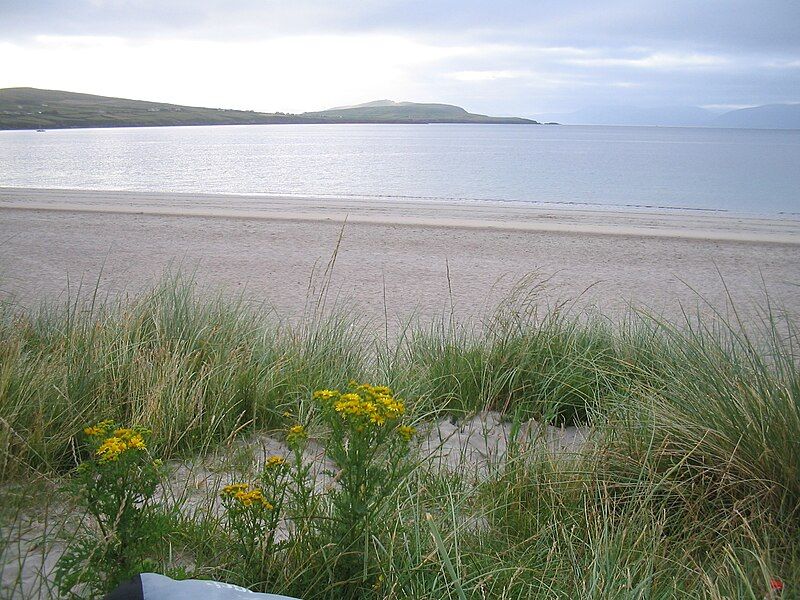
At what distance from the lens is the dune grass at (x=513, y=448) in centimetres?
243

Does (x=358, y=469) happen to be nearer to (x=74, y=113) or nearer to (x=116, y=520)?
(x=116, y=520)

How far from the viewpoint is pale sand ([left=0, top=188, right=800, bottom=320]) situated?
864 cm

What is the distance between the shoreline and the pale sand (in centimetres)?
7

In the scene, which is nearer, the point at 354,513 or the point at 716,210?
the point at 354,513

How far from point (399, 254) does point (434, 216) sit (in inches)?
237

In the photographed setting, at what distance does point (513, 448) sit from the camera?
329cm

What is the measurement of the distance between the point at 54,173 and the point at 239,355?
35.3 meters

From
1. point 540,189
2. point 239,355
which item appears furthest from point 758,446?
point 540,189

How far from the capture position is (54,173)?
3528cm

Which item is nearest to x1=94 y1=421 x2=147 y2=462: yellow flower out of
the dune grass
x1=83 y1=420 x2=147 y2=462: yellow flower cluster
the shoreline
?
x1=83 y1=420 x2=147 y2=462: yellow flower cluster

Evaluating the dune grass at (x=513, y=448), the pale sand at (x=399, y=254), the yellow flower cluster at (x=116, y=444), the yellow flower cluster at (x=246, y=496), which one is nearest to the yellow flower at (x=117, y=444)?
the yellow flower cluster at (x=116, y=444)

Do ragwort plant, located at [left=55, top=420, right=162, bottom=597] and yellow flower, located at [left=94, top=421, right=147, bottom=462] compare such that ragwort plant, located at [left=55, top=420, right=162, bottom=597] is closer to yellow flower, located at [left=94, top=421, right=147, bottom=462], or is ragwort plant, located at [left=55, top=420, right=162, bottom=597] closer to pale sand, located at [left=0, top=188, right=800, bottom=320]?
yellow flower, located at [left=94, top=421, right=147, bottom=462]

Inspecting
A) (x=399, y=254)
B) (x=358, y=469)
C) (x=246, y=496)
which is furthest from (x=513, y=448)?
(x=399, y=254)

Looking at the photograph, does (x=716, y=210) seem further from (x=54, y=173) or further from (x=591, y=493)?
(x=54, y=173)
